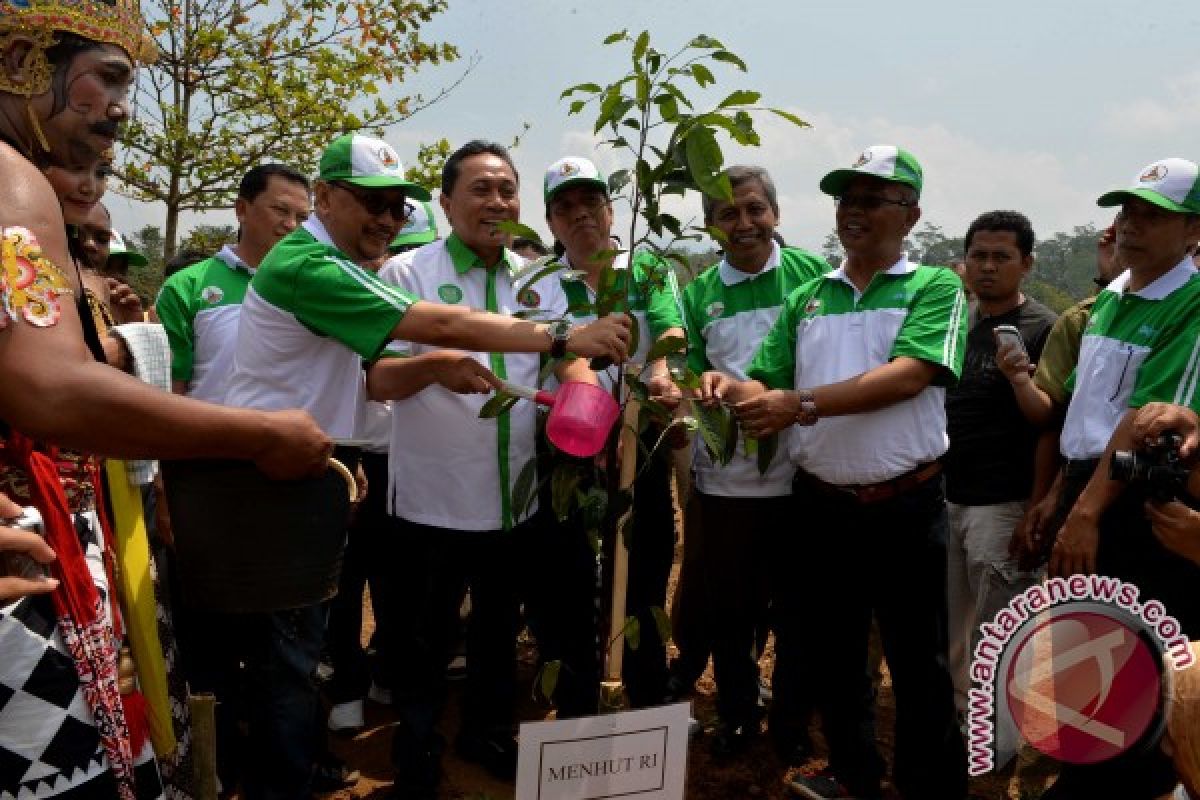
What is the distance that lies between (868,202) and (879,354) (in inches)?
21.5

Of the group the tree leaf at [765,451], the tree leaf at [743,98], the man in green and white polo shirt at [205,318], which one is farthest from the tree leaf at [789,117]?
the man in green and white polo shirt at [205,318]

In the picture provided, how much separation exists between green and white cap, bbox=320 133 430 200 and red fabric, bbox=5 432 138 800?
1.49 metres

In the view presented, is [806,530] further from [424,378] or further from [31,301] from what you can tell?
[31,301]

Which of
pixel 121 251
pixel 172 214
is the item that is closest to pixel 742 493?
pixel 121 251

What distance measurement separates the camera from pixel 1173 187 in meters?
2.95

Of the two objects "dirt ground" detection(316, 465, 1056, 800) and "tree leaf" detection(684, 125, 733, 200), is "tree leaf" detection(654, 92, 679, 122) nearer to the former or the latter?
"tree leaf" detection(684, 125, 733, 200)

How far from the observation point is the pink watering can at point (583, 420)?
6.94ft

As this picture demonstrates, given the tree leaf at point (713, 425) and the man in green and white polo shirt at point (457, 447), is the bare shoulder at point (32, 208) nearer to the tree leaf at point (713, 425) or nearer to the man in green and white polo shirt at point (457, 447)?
the tree leaf at point (713, 425)

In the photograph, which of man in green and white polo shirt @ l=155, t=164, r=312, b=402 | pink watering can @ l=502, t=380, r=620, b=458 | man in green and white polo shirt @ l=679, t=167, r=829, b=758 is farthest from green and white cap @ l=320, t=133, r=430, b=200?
man in green and white polo shirt @ l=679, t=167, r=829, b=758

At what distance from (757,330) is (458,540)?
1.48 m

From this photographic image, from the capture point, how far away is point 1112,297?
10.4 feet

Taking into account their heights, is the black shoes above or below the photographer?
below

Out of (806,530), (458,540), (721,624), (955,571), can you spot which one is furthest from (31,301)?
(955,571)

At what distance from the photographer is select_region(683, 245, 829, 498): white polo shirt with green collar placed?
3572mm
